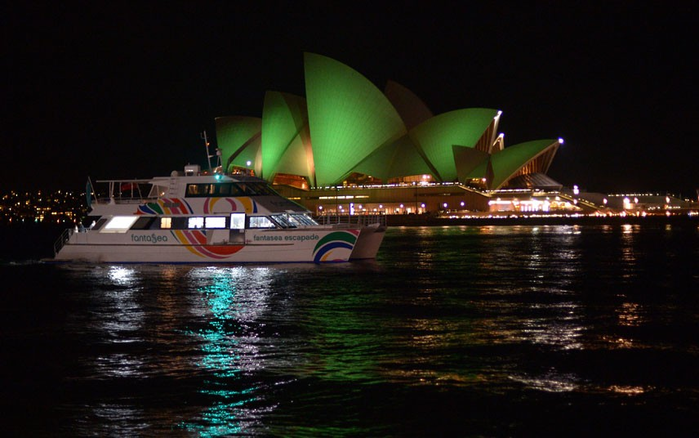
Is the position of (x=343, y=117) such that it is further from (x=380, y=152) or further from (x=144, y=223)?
(x=144, y=223)

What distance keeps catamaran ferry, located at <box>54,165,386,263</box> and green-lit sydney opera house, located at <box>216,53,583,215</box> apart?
2150 inches

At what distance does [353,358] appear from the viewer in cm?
1270

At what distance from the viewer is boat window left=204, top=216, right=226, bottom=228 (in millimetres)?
29328

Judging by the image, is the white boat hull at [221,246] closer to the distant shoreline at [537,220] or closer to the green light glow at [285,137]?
the green light glow at [285,137]

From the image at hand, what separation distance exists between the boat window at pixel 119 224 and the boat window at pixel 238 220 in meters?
4.01

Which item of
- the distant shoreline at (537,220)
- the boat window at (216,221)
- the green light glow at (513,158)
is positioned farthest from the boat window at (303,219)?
the green light glow at (513,158)

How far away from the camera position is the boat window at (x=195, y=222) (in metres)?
29.4

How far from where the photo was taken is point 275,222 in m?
29.0

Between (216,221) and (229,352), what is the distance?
16.4 meters

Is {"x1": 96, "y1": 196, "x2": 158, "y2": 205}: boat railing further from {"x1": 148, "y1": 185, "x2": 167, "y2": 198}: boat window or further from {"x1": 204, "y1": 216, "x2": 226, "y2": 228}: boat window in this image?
{"x1": 204, "y1": 216, "x2": 226, "y2": 228}: boat window

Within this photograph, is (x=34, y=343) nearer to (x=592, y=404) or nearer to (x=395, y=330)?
(x=395, y=330)

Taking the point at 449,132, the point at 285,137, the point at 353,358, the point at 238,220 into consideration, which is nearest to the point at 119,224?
the point at 238,220

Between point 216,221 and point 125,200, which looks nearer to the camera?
point 216,221

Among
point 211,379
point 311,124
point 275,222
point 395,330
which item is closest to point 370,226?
point 275,222
